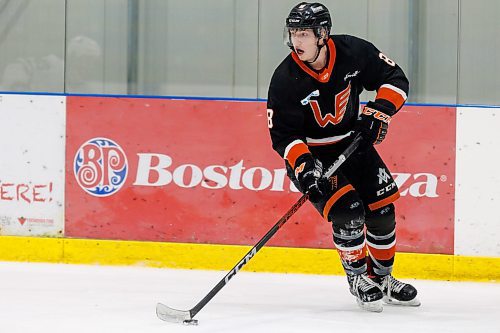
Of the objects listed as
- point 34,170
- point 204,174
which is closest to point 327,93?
point 204,174

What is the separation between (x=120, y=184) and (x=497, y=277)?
180cm

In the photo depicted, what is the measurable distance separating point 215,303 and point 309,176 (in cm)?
70

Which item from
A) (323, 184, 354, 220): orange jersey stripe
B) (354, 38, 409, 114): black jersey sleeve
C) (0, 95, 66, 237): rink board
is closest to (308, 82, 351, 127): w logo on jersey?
(354, 38, 409, 114): black jersey sleeve

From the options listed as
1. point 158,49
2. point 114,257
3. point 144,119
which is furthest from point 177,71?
point 114,257

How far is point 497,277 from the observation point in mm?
4727

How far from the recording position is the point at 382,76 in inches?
153

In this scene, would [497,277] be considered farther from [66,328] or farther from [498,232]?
[66,328]

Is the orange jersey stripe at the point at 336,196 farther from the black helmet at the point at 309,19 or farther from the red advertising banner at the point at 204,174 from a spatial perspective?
the red advertising banner at the point at 204,174

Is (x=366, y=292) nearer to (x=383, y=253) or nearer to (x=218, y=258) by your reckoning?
→ (x=383, y=253)

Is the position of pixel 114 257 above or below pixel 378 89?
below

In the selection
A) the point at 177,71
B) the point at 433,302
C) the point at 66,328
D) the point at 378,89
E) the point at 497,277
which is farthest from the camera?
the point at 177,71

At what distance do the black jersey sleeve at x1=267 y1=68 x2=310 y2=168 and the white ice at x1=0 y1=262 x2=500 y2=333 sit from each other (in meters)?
0.59

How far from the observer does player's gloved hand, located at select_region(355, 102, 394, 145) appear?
12.4ft

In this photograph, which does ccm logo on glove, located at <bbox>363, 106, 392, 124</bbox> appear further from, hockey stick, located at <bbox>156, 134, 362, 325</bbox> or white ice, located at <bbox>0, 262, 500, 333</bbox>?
white ice, located at <bbox>0, 262, 500, 333</bbox>
